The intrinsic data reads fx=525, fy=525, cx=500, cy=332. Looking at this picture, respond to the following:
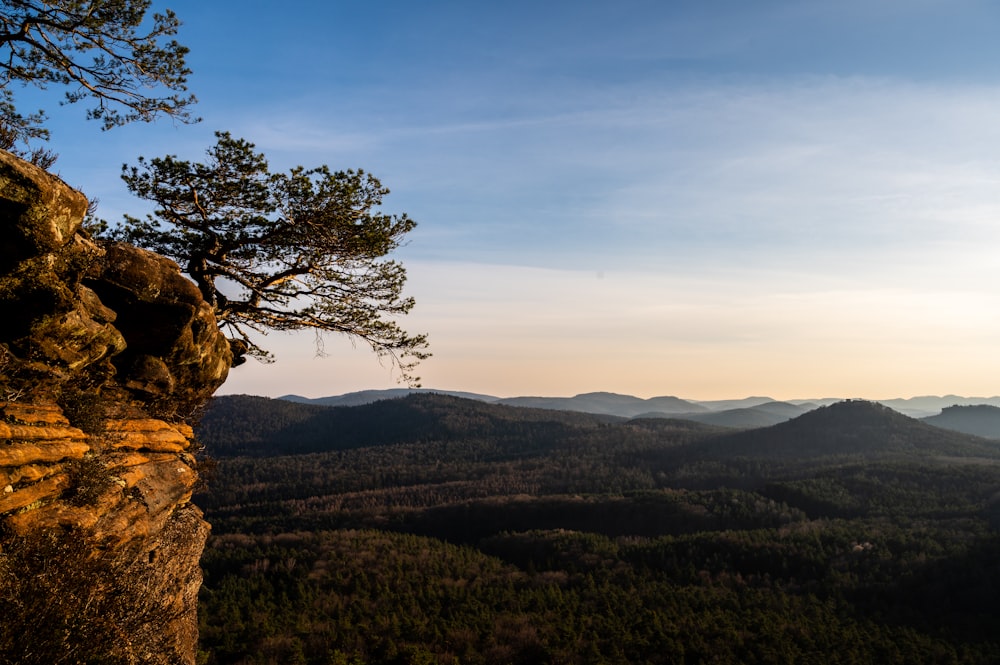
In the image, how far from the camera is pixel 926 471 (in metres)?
132

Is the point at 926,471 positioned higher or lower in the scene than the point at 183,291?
lower

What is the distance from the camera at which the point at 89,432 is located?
10.9 m

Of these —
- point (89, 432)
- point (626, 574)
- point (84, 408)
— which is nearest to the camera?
point (84, 408)

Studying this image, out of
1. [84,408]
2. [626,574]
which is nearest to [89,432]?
[84,408]

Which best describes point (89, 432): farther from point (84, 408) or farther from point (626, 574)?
point (626, 574)

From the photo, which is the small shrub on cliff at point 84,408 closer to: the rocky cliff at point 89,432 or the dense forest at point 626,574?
the rocky cliff at point 89,432

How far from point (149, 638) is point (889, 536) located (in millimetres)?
112291

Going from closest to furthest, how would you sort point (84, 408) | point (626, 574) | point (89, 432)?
point (84, 408)
point (89, 432)
point (626, 574)

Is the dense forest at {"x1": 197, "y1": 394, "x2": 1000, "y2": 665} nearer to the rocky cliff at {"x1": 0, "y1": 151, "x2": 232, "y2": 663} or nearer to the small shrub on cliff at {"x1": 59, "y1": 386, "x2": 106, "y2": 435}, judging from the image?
the rocky cliff at {"x1": 0, "y1": 151, "x2": 232, "y2": 663}

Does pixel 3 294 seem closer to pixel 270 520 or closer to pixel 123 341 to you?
pixel 123 341

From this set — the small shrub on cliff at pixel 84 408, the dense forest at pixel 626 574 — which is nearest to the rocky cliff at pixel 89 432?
the small shrub on cliff at pixel 84 408

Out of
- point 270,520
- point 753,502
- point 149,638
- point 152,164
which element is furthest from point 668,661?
point 270,520

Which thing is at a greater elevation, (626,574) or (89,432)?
(89,432)

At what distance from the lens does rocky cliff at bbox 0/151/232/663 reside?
8.05 meters
